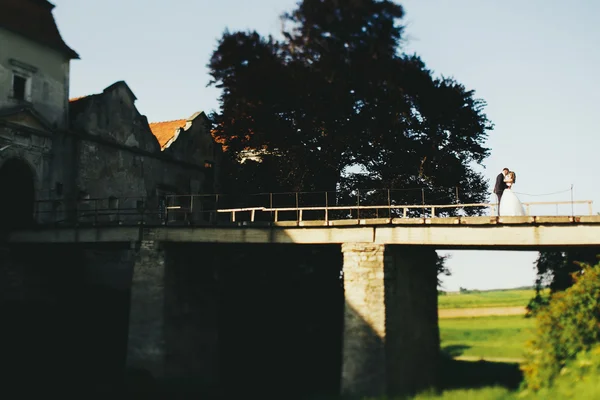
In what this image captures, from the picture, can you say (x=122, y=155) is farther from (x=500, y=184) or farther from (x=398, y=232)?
(x=500, y=184)

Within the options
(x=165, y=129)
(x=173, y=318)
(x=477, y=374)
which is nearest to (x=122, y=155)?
(x=165, y=129)

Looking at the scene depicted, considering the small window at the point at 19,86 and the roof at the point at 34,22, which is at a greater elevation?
the roof at the point at 34,22

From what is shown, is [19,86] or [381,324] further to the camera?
[19,86]

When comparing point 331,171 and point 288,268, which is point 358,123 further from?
point 288,268

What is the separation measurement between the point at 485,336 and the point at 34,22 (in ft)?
86.4

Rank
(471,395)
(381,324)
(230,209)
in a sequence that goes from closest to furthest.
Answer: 1. (471,395)
2. (381,324)
3. (230,209)

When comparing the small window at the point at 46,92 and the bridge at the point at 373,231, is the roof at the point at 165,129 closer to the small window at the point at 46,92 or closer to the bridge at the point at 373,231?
the small window at the point at 46,92

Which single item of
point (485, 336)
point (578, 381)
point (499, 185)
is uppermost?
point (499, 185)

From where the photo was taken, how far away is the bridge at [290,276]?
55.8 ft

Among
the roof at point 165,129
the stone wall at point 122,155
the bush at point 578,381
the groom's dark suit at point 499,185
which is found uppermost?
the roof at point 165,129

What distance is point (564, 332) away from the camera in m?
13.5

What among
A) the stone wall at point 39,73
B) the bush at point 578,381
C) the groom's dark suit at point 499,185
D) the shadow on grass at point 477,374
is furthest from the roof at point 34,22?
the bush at point 578,381

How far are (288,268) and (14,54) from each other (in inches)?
575

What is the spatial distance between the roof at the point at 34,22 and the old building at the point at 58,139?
0.04m
